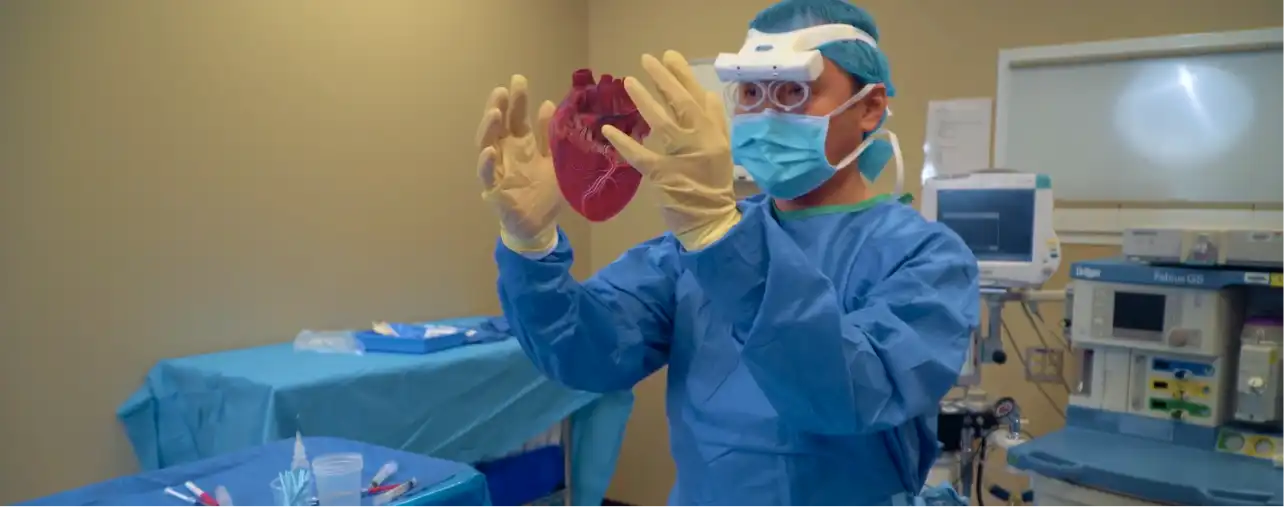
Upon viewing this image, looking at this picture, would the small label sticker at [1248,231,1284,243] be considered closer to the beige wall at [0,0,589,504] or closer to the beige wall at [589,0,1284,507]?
the beige wall at [589,0,1284,507]

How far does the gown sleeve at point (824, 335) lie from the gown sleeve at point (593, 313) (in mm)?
246

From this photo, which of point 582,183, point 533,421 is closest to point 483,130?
point 582,183

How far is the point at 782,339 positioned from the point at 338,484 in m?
0.87

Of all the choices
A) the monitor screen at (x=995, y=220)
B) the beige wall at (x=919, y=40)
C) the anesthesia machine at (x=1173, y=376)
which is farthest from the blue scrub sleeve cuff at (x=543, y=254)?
the beige wall at (x=919, y=40)

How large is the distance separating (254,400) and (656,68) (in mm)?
1534

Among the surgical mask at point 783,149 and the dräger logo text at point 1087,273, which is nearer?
the surgical mask at point 783,149

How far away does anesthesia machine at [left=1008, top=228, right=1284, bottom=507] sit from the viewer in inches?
71.9

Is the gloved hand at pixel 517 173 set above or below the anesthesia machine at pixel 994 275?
above

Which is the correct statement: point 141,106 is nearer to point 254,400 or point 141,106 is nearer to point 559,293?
point 254,400

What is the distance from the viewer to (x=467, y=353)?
2.41 meters

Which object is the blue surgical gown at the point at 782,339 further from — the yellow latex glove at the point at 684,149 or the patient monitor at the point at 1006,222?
the patient monitor at the point at 1006,222

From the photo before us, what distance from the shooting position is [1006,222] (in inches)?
92.9

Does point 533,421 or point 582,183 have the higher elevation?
point 582,183

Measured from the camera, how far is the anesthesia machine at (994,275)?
2.23 metres
